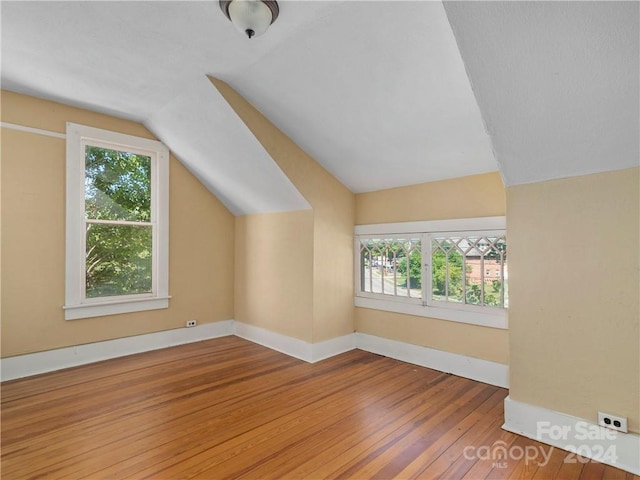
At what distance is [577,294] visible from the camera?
1958 mm

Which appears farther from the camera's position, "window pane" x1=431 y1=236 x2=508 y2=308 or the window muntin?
the window muntin

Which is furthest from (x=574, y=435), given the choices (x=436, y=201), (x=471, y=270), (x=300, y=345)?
(x=300, y=345)

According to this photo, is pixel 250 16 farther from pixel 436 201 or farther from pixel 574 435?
pixel 574 435

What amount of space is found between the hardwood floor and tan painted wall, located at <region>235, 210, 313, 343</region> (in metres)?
0.62

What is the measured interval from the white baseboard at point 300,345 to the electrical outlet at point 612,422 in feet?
7.63

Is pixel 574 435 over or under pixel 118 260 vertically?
under

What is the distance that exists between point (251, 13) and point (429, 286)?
279 cm

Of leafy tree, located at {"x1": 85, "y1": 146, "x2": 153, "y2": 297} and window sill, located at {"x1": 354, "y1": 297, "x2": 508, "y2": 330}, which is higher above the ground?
leafy tree, located at {"x1": 85, "y1": 146, "x2": 153, "y2": 297}

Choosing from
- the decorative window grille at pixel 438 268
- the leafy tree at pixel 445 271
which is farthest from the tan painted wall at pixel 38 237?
the leafy tree at pixel 445 271

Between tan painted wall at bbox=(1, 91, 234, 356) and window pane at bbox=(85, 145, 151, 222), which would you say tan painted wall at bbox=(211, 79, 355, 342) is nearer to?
window pane at bbox=(85, 145, 151, 222)

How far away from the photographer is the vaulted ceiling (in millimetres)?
1467

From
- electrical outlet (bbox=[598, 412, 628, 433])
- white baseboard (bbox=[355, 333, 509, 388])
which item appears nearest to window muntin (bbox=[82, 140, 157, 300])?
white baseboard (bbox=[355, 333, 509, 388])

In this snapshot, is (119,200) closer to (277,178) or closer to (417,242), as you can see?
(277,178)

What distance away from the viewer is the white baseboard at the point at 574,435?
1771mm
